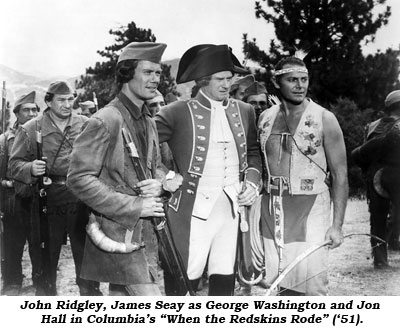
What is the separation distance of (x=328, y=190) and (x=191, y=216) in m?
1.04

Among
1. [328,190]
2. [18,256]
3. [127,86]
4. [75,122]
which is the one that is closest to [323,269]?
[328,190]

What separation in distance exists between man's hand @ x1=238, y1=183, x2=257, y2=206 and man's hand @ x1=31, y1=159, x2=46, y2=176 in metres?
2.07

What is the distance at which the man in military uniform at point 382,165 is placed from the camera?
6.21 m

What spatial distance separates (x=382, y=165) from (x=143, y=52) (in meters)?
4.03

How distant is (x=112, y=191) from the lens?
3.06 m

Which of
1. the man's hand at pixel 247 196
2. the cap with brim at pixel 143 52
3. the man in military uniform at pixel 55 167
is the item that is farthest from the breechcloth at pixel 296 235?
the man in military uniform at pixel 55 167

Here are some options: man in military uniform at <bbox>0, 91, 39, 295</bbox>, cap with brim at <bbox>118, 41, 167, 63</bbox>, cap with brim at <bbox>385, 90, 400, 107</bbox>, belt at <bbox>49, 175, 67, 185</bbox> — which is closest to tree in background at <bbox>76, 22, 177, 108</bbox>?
cap with brim at <bbox>118, 41, 167, 63</bbox>

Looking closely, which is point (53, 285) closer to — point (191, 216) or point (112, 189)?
point (191, 216)

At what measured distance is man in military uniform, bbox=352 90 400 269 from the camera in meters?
6.21

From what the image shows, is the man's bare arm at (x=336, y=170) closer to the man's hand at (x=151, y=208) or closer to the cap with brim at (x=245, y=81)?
the man's hand at (x=151, y=208)

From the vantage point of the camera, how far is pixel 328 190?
412cm

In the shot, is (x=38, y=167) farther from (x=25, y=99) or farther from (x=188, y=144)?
(x=25, y=99)

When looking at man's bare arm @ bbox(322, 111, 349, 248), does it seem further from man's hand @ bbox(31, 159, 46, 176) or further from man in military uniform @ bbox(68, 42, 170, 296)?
man's hand @ bbox(31, 159, 46, 176)
